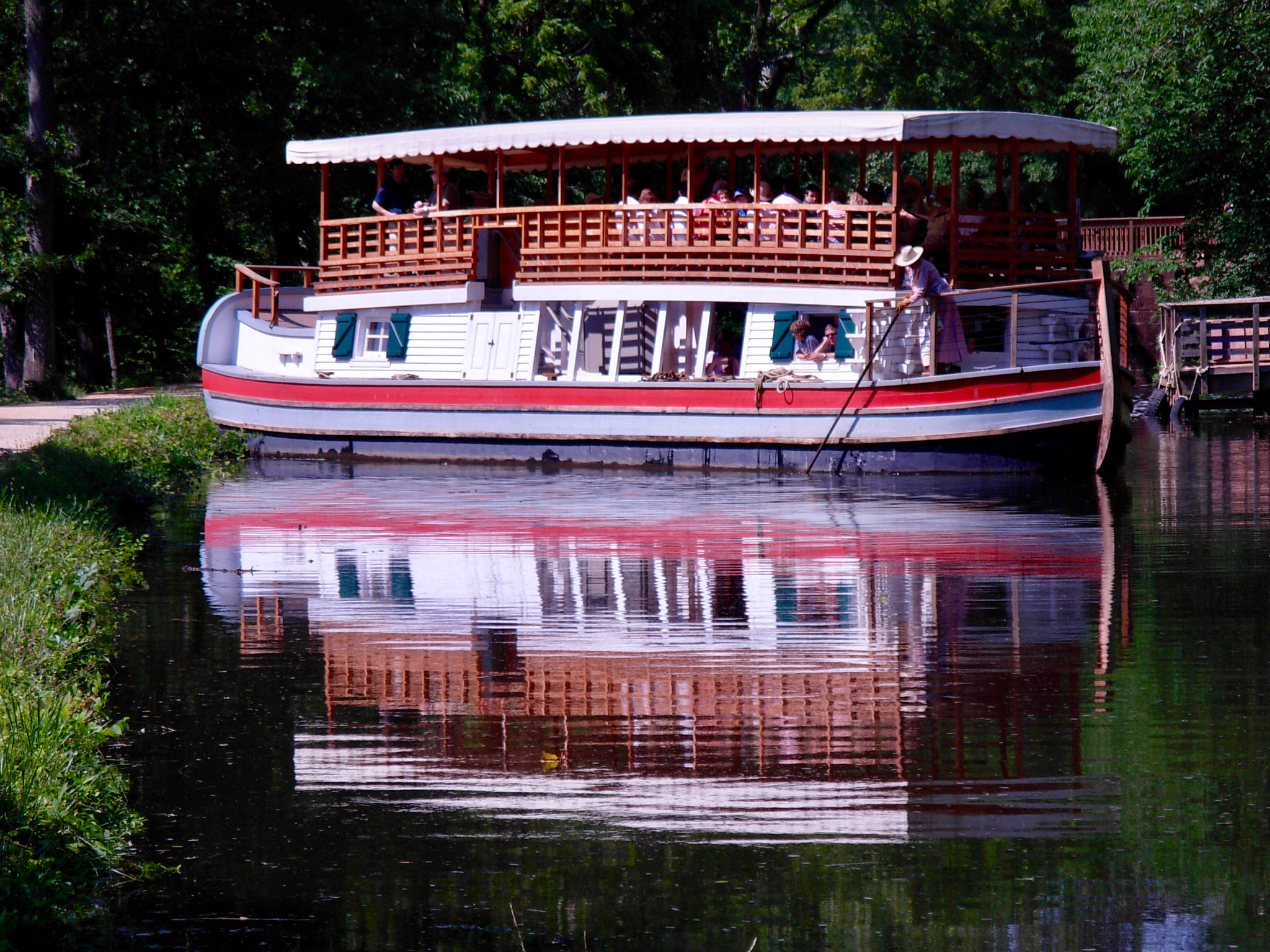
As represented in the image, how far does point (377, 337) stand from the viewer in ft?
85.2

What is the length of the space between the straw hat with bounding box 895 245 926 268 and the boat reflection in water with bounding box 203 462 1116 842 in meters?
3.96

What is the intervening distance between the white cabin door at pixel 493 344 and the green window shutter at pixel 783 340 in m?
4.18

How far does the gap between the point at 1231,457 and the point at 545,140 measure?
33.6ft

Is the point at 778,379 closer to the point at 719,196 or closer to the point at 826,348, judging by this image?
the point at 826,348

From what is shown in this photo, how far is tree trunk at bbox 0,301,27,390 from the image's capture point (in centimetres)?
3097

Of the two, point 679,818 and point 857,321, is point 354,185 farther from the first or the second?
point 679,818

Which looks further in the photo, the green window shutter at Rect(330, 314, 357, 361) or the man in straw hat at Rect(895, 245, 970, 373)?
the green window shutter at Rect(330, 314, 357, 361)

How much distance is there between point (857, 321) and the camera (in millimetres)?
21859

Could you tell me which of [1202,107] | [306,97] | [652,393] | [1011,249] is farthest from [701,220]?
[1202,107]

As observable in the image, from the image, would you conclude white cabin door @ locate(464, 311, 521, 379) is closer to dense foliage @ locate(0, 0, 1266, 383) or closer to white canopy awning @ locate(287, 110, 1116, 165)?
white canopy awning @ locate(287, 110, 1116, 165)

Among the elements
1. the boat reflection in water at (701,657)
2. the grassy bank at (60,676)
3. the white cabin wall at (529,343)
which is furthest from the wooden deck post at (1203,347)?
the grassy bank at (60,676)

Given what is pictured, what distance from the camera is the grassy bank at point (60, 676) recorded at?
19.6 feet

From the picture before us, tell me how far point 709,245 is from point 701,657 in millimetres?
13399


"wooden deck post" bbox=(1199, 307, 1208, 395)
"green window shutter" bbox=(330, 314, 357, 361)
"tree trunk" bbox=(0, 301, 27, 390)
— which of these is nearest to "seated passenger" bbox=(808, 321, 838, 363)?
"green window shutter" bbox=(330, 314, 357, 361)
